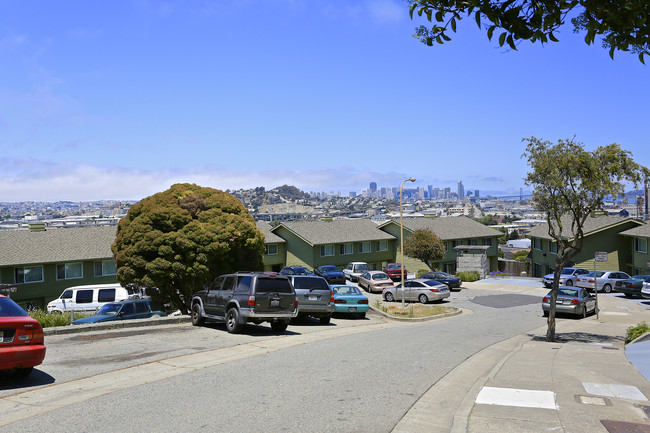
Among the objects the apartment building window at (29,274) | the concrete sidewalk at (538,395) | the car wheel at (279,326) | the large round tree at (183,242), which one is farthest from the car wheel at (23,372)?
the apartment building window at (29,274)

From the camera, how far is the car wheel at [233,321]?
16.6m

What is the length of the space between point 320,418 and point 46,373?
590 cm

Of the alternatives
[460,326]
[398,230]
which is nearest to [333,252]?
[398,230]

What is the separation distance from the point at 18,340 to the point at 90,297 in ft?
72.4

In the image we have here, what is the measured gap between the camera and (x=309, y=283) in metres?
21.2

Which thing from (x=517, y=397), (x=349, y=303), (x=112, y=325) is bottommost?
(x=349, y=303)

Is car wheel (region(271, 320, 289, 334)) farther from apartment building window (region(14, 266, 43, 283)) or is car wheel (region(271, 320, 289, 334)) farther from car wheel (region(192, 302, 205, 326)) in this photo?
apartment building window (region(14, 266, 43, 283))

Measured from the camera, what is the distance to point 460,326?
22.6 metres

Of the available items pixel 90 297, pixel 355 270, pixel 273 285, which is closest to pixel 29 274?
pixel 90 297

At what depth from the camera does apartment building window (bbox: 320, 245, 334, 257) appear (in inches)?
2322

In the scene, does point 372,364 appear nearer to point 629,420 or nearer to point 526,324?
point 629,420

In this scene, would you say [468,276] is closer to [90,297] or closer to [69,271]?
[90,297]

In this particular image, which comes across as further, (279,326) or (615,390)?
(279,326)

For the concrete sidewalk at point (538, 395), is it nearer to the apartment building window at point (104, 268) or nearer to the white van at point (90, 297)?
the white van at point (90, 297)
